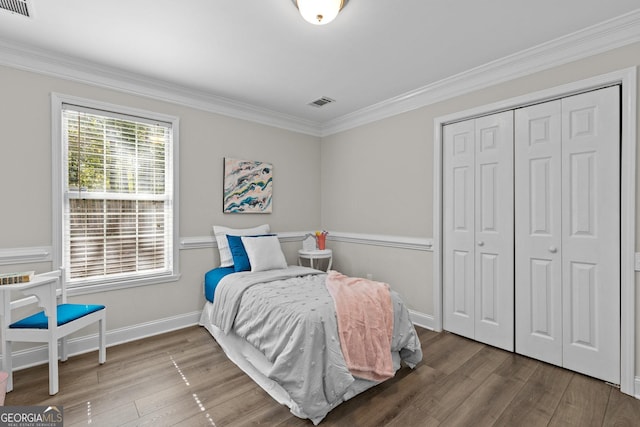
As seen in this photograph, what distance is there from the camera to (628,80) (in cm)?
220

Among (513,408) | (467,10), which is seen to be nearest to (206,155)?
(467,10)

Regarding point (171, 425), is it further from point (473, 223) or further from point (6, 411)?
point (473, 223)

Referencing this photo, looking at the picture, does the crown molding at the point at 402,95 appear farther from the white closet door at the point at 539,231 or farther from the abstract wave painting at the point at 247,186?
the abstract wave painting at the point at 247,186

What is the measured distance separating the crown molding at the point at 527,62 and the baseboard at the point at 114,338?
3457mm

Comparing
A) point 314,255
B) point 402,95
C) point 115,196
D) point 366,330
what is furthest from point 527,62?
point 115,196

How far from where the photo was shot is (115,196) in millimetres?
3033

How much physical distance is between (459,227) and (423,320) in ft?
3.78

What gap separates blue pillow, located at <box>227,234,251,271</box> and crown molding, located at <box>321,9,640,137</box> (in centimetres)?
239

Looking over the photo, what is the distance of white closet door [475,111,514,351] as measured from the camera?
2.84 meters

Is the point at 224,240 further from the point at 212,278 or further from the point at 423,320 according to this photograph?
the point at 423,320

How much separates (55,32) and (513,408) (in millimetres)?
4350

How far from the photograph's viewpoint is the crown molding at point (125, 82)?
255 centimetres

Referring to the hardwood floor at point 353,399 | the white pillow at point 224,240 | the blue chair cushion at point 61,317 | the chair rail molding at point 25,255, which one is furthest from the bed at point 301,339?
the chair rail molding at point 25,255

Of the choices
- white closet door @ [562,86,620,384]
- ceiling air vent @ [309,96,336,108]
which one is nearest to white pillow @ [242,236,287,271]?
ceiling air vent @ [309,96,336,108]
